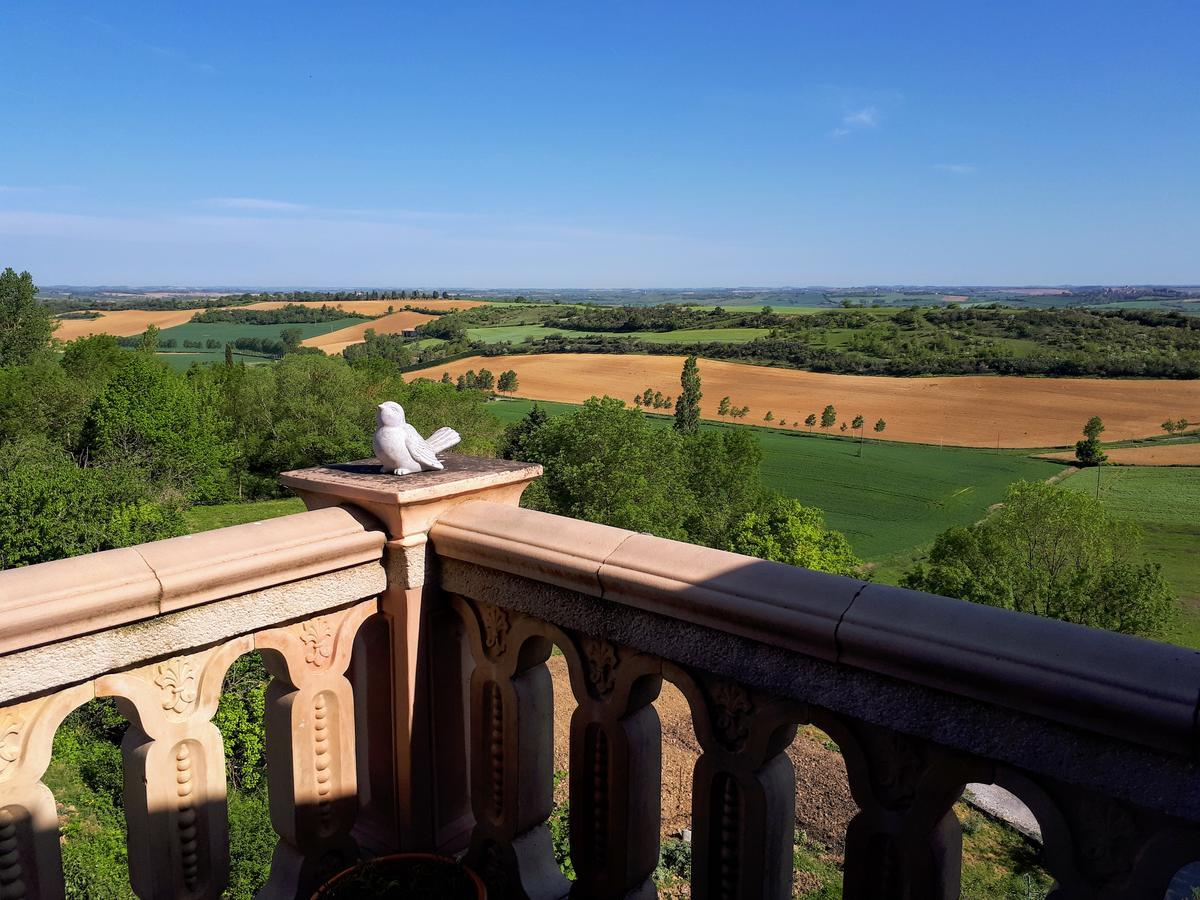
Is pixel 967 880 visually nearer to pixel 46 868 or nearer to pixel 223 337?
pixel 46 868

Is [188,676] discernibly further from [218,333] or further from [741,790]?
[218,333]

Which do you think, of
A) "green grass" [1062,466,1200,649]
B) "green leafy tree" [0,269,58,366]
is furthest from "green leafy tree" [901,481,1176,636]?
"green leafy tree" [0,269,58,366]

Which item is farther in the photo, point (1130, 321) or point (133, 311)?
point (133, 311)

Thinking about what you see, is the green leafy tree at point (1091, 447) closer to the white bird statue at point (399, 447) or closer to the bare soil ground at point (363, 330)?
the white bird statue at point (399, 447)

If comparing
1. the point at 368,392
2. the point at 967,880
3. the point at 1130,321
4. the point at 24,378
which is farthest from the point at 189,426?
the point at 1130,321

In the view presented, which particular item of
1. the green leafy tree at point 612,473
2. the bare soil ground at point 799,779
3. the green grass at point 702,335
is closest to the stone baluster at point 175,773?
the bare soil ground at point 799,779

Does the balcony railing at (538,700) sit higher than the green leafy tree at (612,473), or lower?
higher

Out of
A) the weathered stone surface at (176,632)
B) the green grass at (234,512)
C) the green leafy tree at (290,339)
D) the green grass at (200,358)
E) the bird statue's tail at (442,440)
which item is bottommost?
the green grass at (234,512)
